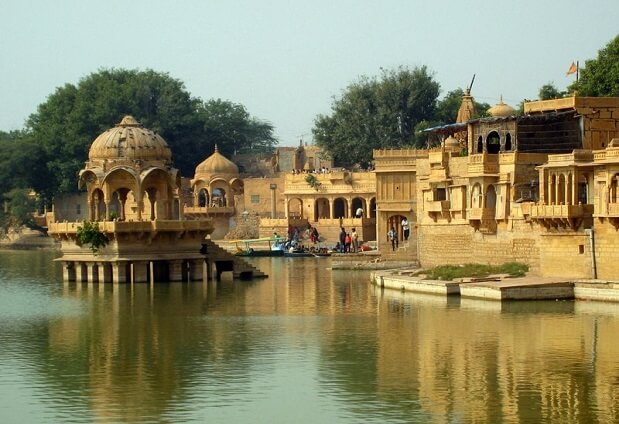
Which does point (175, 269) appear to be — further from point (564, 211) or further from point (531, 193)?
point (564, 211)

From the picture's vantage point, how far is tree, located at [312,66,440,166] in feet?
230

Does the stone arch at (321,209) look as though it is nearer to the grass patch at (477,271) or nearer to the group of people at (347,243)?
the group of people at (347,243)

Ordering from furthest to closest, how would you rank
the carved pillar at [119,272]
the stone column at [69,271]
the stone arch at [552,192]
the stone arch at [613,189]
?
1. the stone column at [69,271]
2. the carved pillar at [119,272]
3. the stone arch at [552,192]
4. the stone arch at [613,189]

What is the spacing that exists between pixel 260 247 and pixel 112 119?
48.7ft

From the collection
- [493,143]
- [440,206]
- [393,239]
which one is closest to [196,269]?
[440,206]

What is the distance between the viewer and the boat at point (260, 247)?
2282 inches

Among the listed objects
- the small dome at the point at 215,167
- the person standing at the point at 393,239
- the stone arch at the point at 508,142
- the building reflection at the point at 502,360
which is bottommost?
the building reflection at the point at 502,360

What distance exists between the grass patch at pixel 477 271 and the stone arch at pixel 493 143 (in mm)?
4952

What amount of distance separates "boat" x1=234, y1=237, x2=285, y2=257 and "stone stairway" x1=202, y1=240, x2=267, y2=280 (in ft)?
40.8

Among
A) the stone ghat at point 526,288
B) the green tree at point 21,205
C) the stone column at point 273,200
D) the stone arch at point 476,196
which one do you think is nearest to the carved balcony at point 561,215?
the stone ghat at point 526,288

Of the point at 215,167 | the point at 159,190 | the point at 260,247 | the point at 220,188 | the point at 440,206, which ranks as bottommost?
the point at 260,247

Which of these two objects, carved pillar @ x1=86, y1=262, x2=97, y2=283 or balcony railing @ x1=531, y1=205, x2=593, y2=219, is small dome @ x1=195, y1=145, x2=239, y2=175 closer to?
carved pillar @ x1=86, y1=262, x2=97, y2=283

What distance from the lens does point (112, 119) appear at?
73312 mm

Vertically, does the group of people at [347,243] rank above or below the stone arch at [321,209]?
below
